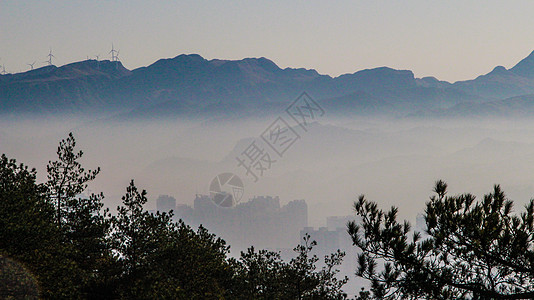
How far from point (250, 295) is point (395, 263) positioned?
21.2 feet

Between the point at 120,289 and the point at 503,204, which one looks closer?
the point at 503,204

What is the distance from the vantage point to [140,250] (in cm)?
1784

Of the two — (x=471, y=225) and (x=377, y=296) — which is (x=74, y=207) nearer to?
(x=377, y=296)

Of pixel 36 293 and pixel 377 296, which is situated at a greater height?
pixel 377 296

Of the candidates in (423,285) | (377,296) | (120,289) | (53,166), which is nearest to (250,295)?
(120,289)

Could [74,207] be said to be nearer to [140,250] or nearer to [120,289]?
[140,250]

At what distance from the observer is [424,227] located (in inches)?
459

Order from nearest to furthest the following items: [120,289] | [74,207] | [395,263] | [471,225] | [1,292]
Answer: [471,225] < [395,263] < [1,292] < [120,289] < [74,207]

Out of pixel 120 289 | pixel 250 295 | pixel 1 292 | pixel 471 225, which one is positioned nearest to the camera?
pixel 471 225

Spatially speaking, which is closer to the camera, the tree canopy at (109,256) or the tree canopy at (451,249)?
the tree canopy at (451,249)

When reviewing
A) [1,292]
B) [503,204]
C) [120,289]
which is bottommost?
[1,292]

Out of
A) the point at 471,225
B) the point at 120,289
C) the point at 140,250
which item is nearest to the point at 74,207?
the point at 140,250

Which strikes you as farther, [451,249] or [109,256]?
[109,256]

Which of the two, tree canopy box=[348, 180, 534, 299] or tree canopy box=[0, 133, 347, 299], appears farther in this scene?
tree canopy box=[0, 133, 347, 299]
